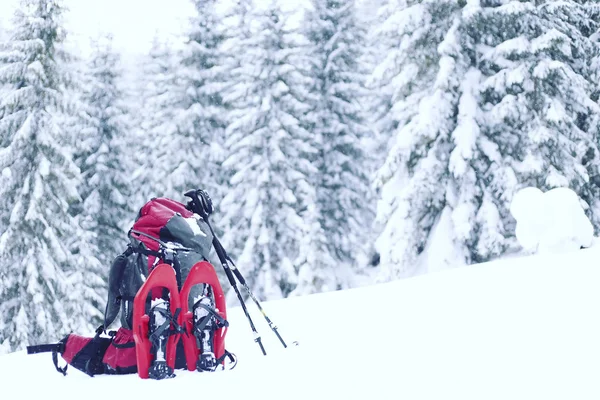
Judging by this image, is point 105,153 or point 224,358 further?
point 105,153

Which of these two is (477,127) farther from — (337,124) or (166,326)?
(166,326)

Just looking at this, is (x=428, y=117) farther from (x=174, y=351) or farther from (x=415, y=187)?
(x=174, y=351)

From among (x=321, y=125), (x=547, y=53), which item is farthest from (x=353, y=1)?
(x=547, y=53)

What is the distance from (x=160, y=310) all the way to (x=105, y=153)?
71.0 feet

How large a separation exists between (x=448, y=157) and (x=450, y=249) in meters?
2.44

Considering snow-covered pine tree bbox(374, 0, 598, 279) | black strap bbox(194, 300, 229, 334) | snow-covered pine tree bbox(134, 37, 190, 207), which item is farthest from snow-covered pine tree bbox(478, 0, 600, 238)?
snow-covered pine tree bbox(134, 37, 190, 207)

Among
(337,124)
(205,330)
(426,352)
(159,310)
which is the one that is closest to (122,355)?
(159,310)

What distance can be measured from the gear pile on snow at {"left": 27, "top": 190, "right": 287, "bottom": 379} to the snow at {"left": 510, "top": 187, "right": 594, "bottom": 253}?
649 cm

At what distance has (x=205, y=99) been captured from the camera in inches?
1002

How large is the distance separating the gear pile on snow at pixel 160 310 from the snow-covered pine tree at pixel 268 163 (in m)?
17.3

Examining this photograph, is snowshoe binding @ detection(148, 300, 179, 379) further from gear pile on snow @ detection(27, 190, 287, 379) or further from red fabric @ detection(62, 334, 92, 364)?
red fabric @ detection(62, 334, 92, 364)

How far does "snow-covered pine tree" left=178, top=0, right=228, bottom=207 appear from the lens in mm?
24641

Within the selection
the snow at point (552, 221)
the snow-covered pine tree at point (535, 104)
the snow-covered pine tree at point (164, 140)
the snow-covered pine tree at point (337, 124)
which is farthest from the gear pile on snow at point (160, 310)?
the snow-covered pine tree at point (337, 124)

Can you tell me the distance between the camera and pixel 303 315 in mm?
6887
